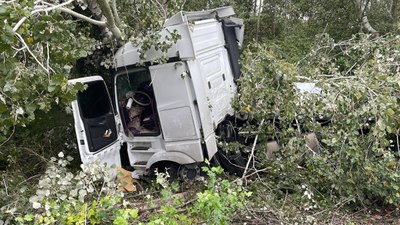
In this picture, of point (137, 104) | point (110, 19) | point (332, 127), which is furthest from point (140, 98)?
point (332, 127)

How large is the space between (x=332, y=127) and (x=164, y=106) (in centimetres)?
246

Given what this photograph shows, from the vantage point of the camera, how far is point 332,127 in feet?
17.7

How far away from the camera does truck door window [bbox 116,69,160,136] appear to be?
20.8 feet

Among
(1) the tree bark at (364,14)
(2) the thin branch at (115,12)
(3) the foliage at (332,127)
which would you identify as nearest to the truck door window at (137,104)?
(2) the thin branch at (115,12)

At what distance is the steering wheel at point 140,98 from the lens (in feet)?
21.2

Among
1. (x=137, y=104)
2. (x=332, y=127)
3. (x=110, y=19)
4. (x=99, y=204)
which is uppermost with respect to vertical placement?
(x=110, y=19)

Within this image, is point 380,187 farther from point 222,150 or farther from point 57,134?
point 57,134

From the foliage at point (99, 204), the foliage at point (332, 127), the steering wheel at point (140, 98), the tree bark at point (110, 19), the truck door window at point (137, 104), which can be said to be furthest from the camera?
the steering wheel at point (140, 98)

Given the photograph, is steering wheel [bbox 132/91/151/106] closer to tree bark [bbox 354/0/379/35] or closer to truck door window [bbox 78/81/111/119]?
truck door window [bbox 78/81/111/119]

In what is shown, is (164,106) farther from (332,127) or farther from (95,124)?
(332,127)

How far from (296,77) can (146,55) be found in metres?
2.25

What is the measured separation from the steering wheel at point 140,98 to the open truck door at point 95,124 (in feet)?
1.56

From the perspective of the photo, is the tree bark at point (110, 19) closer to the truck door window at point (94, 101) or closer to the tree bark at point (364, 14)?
the truck door window at point (94, 101)

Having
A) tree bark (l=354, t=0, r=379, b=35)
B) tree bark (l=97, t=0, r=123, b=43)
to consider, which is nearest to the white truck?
tree bark (l=97, t=0, r=123, b=43)
